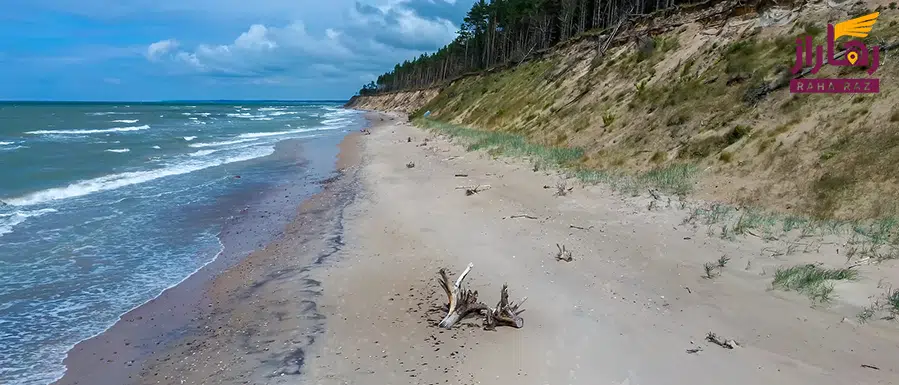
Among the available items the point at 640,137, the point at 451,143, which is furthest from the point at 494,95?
the point at 640,137

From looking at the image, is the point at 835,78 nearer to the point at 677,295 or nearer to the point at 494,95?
the point at 677,295

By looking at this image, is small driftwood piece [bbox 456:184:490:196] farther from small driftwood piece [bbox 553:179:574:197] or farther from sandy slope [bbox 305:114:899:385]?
sandy slope [bbox 305:114:899:385]

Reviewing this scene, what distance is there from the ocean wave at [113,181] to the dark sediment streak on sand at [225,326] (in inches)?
393

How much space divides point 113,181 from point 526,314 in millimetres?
20582

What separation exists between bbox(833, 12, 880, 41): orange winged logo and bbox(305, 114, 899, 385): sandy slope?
1038 centimetres

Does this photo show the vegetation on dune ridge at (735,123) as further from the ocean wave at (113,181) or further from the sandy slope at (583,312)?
the ocean wave at (113,181)

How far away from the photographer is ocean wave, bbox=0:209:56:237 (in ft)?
45.1

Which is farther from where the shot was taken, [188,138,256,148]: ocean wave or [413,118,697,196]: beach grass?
[188,138,256,148]: ocean wave

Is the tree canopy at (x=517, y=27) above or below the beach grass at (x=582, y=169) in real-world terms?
above

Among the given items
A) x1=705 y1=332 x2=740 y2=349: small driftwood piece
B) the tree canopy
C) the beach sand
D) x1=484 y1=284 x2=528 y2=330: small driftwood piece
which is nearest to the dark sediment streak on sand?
the beach sand

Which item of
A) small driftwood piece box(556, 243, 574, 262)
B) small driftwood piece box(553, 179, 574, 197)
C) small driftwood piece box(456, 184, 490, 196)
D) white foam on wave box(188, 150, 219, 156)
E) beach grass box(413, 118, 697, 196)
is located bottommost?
white foam on wave box(188, 150, 219, 156)

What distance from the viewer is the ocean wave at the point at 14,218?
13742 mm

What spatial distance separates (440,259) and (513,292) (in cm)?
228

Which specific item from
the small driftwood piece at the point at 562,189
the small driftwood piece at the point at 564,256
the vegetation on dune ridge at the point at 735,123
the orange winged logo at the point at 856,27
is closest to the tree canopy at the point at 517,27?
the vegetation on dune ridge at the point at 735,123
